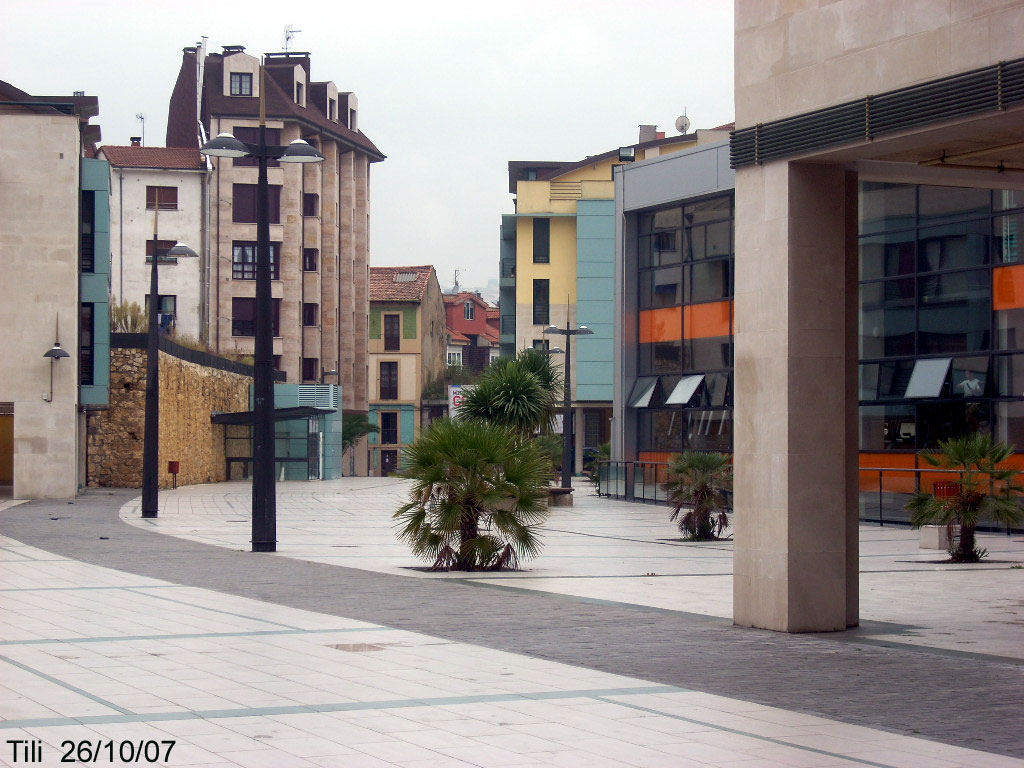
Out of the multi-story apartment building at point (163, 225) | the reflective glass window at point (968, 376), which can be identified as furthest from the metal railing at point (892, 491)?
the multi-story apartment building at point (163, 225)

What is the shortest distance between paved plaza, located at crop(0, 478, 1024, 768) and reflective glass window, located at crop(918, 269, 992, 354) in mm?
10936

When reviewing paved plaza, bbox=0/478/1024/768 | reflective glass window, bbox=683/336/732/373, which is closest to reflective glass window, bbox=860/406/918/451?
reflective glass window, bbox=683/336/732/373

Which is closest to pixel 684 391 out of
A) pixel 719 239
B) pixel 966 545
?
pixel 719 239

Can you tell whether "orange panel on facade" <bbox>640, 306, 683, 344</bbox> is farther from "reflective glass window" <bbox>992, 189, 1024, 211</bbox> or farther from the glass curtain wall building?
Result: "reflective glass window" <bbox>992, 189, 1024, 211</bbox>

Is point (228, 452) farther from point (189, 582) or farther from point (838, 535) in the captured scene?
point (838, 535)

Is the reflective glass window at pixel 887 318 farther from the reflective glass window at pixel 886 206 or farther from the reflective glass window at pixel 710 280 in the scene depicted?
the reflective glass window at pixel 710 280

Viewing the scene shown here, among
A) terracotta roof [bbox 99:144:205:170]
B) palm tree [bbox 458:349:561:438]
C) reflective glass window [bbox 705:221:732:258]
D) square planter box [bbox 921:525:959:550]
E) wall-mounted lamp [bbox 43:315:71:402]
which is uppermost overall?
terracotta roof [bbox 99:144:205:170]

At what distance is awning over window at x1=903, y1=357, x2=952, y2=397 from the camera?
30328mm

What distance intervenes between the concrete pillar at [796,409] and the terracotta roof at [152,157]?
60499 mm

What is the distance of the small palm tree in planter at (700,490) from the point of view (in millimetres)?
25219

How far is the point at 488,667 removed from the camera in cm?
976

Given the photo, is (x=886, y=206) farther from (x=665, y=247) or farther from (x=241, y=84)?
(x=241, y=84)

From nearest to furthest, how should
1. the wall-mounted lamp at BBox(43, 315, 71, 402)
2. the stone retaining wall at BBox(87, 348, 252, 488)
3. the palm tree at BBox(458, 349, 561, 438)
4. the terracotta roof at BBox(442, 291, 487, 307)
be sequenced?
the wall-mounted lamp at BBox(43, 315, 71, 402), the palm tree at BBox(458, 349, 561, 438), the stone retaining wall at BBox(87, 348, 252, 488), the terracotta roof at BBox(442, 291, 487, 307)

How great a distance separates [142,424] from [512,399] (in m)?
12.8
